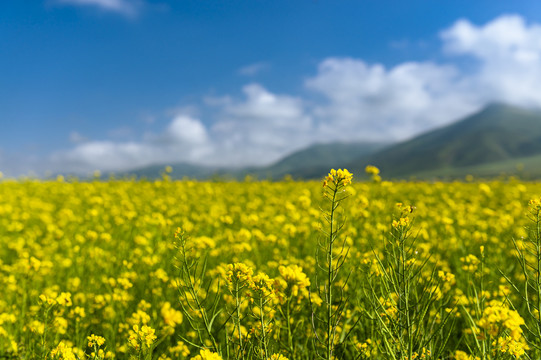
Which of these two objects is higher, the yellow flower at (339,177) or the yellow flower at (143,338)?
the yellow flower at (339,177)

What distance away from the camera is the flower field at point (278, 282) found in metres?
1.83

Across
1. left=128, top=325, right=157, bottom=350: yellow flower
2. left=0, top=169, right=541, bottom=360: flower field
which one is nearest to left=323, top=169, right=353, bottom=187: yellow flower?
left=0, top=169, right=541, bottom=360: flower field

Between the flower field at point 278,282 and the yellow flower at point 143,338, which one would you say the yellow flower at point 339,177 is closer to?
the flower field at point 278,282

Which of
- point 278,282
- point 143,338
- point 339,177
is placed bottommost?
point 143,338

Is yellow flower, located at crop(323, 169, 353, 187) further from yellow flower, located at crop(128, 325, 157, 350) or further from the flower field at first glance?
yellow flower, located at crop(128, 325, 157, 350)

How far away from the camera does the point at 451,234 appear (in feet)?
19.0

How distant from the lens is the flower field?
183cm


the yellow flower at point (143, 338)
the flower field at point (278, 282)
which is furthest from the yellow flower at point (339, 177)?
the yellow flower at point (143, 338)

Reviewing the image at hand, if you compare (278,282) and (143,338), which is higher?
(278,282)

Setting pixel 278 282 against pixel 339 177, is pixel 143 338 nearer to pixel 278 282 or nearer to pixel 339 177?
pixel 278 282

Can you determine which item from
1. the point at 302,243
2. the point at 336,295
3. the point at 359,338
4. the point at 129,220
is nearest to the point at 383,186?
the point at 302,243

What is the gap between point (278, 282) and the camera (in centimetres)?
188

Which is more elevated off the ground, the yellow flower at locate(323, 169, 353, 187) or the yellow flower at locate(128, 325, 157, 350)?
the yellow flower at locate(323, 169, 353, 187)

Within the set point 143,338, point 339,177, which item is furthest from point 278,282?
point 143,338
